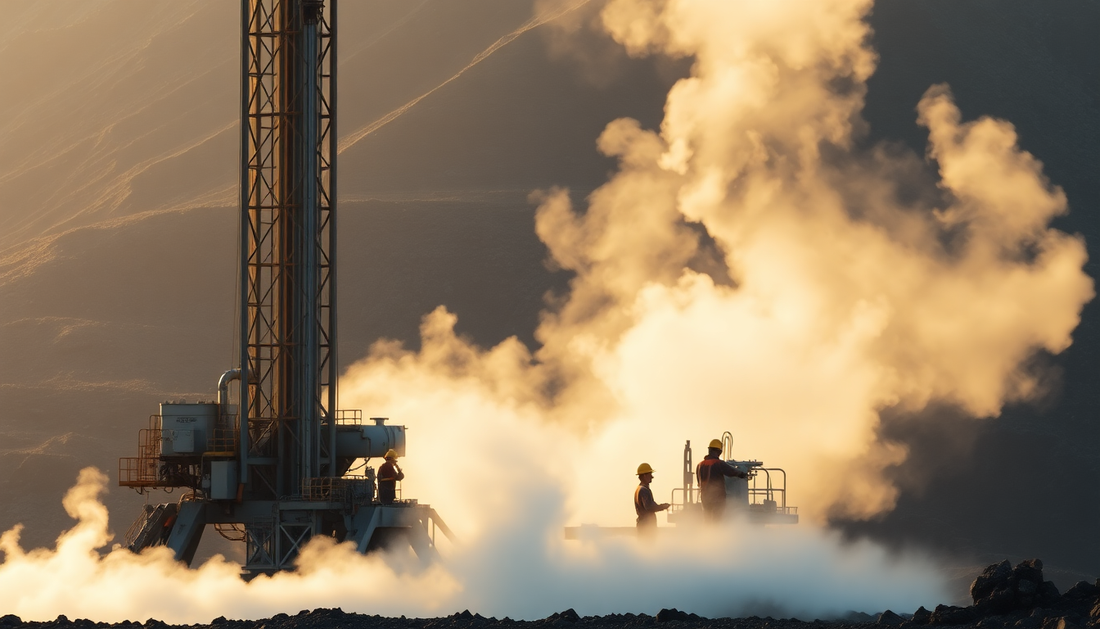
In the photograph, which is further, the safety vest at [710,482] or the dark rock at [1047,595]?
the safety vest at [710,482]

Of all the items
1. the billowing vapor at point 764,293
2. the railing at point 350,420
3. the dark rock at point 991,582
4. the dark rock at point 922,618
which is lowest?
the dark rock at point 922,618

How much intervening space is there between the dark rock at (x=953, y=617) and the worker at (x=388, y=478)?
19.9 metres

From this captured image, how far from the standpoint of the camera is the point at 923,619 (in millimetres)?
24891

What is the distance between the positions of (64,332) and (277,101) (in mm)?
83320

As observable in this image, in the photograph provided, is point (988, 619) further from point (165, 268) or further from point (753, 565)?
point (165, 268)

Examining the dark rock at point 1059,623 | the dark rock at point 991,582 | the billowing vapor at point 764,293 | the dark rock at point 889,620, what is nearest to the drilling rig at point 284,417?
the billowing vapor at point 764,293

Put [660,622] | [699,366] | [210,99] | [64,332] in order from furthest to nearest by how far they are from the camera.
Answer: [210,99] → [64,332] → [699,366] → [660,622]

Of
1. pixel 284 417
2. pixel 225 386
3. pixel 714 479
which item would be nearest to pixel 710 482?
pixel 714 479

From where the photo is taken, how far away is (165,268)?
13188 cm

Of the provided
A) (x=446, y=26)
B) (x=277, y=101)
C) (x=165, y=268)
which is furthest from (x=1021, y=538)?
(x=446, y=26)

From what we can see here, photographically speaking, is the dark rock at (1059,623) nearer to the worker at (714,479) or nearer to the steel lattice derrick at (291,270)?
the worker at (714,479)

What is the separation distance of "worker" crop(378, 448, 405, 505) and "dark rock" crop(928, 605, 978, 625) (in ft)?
65.3

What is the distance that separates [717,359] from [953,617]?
34.0 meters

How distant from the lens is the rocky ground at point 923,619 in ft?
78.7
